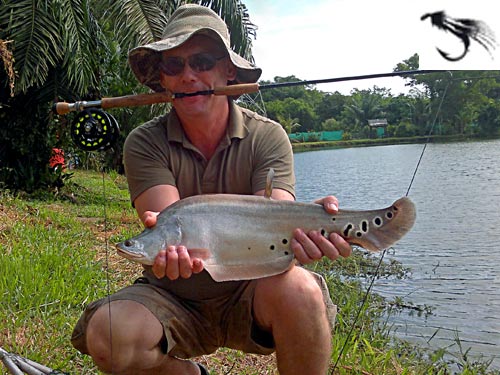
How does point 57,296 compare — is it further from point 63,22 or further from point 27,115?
point 27,115

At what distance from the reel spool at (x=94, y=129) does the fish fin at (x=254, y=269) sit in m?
0.93

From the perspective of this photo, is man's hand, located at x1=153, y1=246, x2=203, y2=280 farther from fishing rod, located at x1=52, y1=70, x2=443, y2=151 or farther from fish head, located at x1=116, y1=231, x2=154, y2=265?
fishing rod, located at x1=52, y1=70, x2=443, y2=151

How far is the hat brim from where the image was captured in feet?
8.77

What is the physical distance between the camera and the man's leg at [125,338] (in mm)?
2375

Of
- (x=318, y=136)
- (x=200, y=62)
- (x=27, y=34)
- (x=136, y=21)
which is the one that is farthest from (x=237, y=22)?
(x=200, y=62)

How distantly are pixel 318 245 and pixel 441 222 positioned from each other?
7.91 meters

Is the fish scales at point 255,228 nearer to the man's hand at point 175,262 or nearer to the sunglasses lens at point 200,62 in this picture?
the man's hand at point 175,262

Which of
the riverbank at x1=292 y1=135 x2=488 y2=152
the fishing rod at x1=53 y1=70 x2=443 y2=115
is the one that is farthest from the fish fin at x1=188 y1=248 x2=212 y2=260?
the riverbank at x1=292 y1=135 x2=488 y2=152

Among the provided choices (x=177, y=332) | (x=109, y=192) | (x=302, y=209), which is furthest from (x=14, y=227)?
(x=109, y=192)

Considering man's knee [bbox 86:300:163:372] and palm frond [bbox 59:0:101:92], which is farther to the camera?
palm frond [bbox 59:0:101:92]

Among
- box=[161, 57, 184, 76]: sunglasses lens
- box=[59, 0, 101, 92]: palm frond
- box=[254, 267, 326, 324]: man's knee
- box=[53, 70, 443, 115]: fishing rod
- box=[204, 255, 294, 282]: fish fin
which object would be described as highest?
box=[59, 0, 101, 92]: palm frond

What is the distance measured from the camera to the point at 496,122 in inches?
Result: 134

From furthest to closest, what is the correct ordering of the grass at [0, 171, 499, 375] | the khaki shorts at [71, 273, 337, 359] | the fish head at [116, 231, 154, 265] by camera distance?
the grass at [0, 171, 499, 375] < the khaki shorts at [71, 273, 337, 359] < the fish head at [116, 231, 154, 265]

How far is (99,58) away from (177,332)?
9302mm
